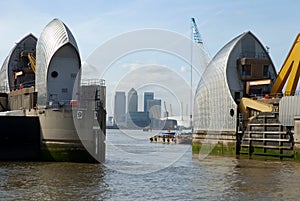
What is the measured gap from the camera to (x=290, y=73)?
54.4 meters

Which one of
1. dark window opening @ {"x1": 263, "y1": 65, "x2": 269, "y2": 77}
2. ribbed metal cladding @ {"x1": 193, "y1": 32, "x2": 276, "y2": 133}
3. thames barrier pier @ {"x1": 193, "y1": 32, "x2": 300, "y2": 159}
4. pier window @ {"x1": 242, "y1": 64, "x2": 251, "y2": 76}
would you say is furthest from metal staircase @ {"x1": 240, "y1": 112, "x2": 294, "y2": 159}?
dark window opening @ {"x1": 263, "y1": 65, "x2": 269, "y2": 77}

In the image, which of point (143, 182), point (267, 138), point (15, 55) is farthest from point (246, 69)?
point (143, 182)

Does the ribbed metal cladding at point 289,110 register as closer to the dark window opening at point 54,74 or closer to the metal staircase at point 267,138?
Answer: the metal staircase at point 267,138

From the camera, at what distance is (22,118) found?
41.1m

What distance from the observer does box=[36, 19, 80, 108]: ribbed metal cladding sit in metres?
44.8

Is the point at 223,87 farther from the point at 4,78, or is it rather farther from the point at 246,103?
the point at 4,78

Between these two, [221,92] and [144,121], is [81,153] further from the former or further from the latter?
[144,121]

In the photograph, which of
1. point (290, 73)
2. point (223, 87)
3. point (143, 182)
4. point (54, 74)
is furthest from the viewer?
point (223, 87)

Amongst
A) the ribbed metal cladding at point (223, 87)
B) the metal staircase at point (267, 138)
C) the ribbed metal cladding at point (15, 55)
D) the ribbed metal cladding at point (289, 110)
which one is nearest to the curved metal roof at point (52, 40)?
the ribbed metal cladding at point (15, 55)

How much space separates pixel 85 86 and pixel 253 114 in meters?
18.9

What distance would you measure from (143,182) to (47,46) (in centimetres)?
2141

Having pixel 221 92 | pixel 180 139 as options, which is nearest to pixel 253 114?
pixel 221 92

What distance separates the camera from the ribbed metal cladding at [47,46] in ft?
147

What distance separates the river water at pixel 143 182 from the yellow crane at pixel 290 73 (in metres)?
15.7
